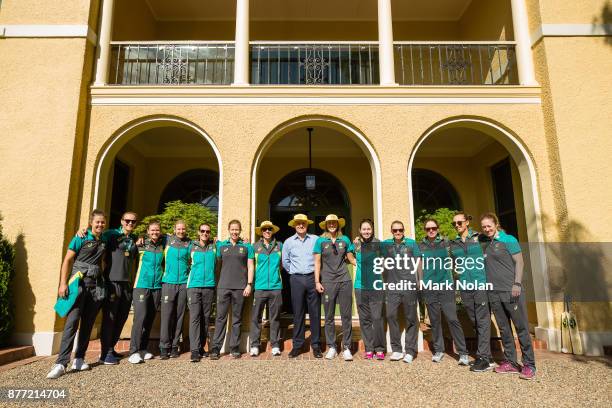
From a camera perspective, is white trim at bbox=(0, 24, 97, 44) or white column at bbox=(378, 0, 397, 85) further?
white column at bbox=(378, 0, 397, 85)

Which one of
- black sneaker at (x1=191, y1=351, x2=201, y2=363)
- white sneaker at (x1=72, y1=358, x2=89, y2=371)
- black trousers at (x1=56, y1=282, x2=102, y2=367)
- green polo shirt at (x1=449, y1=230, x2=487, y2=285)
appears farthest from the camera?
black sneaker at (x1=191, y1=351, x2=201, y2=363)

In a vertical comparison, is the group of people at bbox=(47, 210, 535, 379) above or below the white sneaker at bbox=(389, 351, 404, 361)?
above

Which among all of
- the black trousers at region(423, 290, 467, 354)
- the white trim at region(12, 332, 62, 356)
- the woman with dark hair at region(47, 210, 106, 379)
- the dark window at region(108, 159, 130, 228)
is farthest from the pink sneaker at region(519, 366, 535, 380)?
the dark window at region(108, 159, 130, 228)

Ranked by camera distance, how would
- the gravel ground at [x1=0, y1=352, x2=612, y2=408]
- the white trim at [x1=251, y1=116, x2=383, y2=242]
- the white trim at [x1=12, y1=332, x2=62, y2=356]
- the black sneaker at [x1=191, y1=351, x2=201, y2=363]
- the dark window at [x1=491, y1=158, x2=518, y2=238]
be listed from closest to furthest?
the gravel ground at [x1=0, y1=352, x2=612, y2=408] → the black sneaker at [x1=191, y1=351, x2=201, y2=363] → the white trim at [x1=12, y1=332, x2=62, y2=356] → the white trim at [x1=251, y1=116, x2=383, y2=242] → the dark window at [x1=491, y1=158, x2=518, y2=238]

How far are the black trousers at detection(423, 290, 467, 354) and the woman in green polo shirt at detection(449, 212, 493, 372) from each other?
0.77ft

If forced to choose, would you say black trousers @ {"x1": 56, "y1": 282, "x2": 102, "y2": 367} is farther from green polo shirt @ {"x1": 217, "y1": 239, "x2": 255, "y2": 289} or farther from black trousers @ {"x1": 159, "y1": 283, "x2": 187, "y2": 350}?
green polo shirt @ {"x1": 217, "y1": 239, "x2": 255, "y2": 289}

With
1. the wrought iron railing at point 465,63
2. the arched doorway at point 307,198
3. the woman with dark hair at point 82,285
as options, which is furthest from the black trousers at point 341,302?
the arched doorway at point 307,198

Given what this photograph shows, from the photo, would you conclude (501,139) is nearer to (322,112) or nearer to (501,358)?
(322,112)

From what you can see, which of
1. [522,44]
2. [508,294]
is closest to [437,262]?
[508,294]

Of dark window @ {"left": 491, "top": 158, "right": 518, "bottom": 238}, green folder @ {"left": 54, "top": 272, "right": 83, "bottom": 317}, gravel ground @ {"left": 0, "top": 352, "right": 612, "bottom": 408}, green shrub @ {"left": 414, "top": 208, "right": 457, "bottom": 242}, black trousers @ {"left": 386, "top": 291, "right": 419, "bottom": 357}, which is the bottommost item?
gravel ground @ {"left": 0, "top": 352, "right": 612, "bottom": 408}

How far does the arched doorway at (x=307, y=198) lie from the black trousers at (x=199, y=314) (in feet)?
14.5

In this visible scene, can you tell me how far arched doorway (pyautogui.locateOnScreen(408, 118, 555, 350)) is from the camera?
5941 millimetres

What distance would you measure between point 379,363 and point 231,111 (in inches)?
184

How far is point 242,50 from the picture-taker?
6.43m
